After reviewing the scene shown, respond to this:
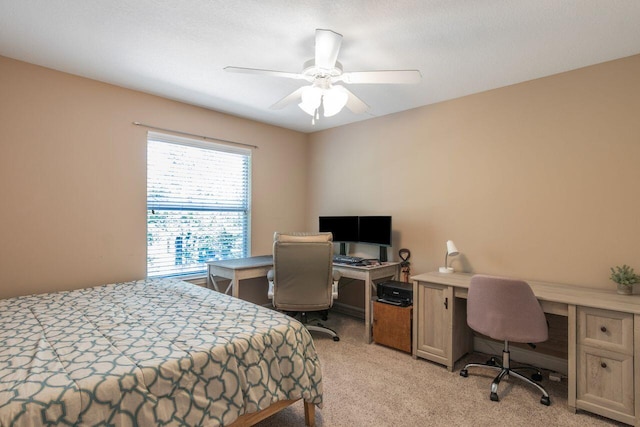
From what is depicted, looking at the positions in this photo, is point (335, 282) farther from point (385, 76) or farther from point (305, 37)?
Result: point (305, 37)

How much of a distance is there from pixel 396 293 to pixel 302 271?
3.06ft

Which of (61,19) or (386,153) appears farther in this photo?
(386,153)

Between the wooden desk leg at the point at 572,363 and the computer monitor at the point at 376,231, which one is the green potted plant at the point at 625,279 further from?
the computer monitor at the point at 376,231

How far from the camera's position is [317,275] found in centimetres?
302

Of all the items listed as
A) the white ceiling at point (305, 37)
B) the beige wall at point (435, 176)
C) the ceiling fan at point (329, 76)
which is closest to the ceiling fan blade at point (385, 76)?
the ceiling fan at point (329, 76)

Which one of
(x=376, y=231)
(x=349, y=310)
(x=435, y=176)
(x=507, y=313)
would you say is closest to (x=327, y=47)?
(x=435, y=176)

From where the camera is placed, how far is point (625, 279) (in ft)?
7.35

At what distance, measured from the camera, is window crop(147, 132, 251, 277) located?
129 inches

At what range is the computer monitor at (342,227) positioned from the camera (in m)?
3.85

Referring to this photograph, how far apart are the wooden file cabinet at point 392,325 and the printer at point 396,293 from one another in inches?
2.8

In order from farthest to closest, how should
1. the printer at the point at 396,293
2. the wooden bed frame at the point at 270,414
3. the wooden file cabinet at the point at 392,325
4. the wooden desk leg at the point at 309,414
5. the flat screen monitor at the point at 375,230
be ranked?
the flat screen monitor at the point at 375,230 → the printer at the point at 396,293 → the wooden file cabinet at the point at 392,325 → the wooden desk leg at the point at 309,414 → the wooden bed frame at the point at 270,414

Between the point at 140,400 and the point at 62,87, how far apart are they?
2.67m

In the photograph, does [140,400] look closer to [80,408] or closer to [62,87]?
[80,408]

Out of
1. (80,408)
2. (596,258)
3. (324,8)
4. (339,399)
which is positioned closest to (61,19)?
(324,8)
